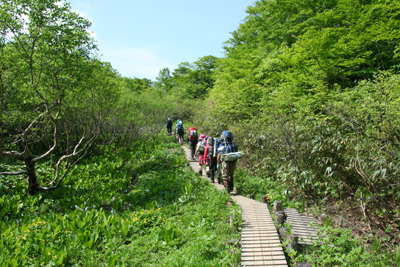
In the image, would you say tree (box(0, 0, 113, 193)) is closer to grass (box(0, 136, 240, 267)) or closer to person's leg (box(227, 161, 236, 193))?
grass (box(0, 136, 240, 267))

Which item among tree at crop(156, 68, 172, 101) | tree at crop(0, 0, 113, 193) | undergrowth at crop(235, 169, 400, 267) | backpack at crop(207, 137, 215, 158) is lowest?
undergrowth at crop(235, 169, 400, 267)

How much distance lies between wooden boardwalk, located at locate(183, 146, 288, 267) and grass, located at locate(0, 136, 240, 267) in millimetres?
200

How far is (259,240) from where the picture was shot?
4.39 meters

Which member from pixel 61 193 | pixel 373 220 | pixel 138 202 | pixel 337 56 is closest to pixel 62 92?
pixel 61 193

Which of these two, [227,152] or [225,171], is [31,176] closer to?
[225,171]

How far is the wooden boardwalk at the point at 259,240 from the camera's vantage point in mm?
3912

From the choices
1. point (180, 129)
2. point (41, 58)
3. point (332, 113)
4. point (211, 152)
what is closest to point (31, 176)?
point (41, 58)

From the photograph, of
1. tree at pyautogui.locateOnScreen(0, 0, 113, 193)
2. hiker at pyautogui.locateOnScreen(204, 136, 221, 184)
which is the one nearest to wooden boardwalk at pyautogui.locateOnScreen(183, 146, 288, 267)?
hiker at pyautogui.locateOnScreen(204, 136, 221, 184)

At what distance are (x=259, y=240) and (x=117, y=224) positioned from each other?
9.99 ft

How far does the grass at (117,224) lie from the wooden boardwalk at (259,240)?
200mm

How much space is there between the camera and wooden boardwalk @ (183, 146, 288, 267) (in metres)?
3.91

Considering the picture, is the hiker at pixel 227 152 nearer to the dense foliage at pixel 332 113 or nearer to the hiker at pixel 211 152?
the hiker at pixel 211 152

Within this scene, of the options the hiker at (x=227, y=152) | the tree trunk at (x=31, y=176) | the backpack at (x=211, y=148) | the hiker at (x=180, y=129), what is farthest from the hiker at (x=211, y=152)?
the hiker at (x=180, y=129)

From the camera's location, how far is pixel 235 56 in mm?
19484
